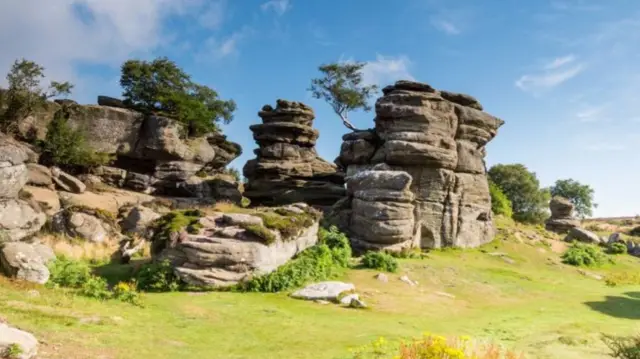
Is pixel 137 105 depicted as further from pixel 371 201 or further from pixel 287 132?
pixel 371 201

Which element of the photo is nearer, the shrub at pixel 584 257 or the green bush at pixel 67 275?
the green bush at pixel 67 275

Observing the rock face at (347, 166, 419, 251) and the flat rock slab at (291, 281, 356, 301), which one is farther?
Answer: the rock face at (347, 166, 419, 251)

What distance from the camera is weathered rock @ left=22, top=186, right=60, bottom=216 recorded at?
28.1 meters

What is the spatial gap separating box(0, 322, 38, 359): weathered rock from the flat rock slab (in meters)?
9.61

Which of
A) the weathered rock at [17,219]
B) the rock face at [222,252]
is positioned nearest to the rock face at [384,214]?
the rock face at [222,252]

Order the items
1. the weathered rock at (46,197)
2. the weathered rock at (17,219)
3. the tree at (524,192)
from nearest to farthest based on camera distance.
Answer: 1. the weathered rock at (17,219)
2. the weathered rock at (46,197)
3. the tree at (524,192)

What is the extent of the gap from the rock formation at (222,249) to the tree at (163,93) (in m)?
25.3

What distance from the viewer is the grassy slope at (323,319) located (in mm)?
9609

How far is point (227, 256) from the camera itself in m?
17.2

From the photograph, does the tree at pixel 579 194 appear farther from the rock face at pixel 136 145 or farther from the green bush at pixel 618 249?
the rock face at pixel 136 145

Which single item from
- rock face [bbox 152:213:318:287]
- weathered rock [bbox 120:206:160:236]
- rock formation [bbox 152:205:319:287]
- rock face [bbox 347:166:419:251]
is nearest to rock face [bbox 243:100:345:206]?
rock face [bbox 347:166:419:251]

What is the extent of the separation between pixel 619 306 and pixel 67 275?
22.3m

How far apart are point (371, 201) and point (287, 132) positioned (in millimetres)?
18061

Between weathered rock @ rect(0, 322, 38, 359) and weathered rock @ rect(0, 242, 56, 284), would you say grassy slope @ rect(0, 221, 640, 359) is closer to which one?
weathered rock @ rect(0, 322, 38, 359)
